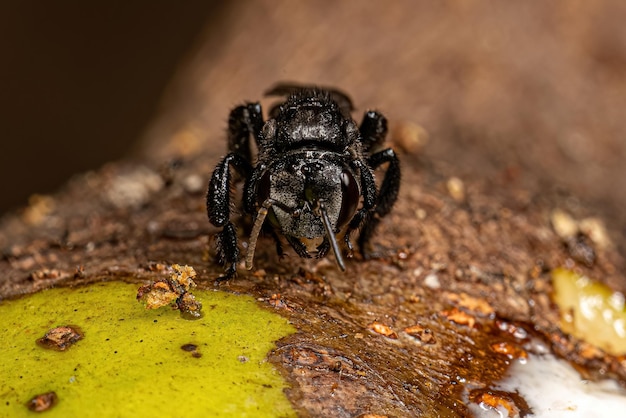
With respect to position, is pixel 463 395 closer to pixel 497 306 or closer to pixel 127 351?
pixel 497 306

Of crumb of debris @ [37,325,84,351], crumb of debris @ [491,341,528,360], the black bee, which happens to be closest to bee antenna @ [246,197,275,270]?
the black bee

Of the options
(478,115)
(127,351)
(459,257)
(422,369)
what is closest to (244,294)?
(127,351)

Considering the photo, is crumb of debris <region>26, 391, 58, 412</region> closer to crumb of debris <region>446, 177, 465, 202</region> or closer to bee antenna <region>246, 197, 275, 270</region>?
bee antenna <region>246, 197, 275, 270</region>

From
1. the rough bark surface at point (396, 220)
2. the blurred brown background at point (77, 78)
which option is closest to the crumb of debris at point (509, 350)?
the rough bark surface at point (396, 220)

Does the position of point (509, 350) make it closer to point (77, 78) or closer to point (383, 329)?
point (383, 329)

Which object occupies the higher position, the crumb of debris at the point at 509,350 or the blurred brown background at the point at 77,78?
the blurred brown background at the point at 77,78

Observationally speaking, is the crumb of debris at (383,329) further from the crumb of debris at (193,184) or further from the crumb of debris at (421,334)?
the crumb of debris at (193,184)
